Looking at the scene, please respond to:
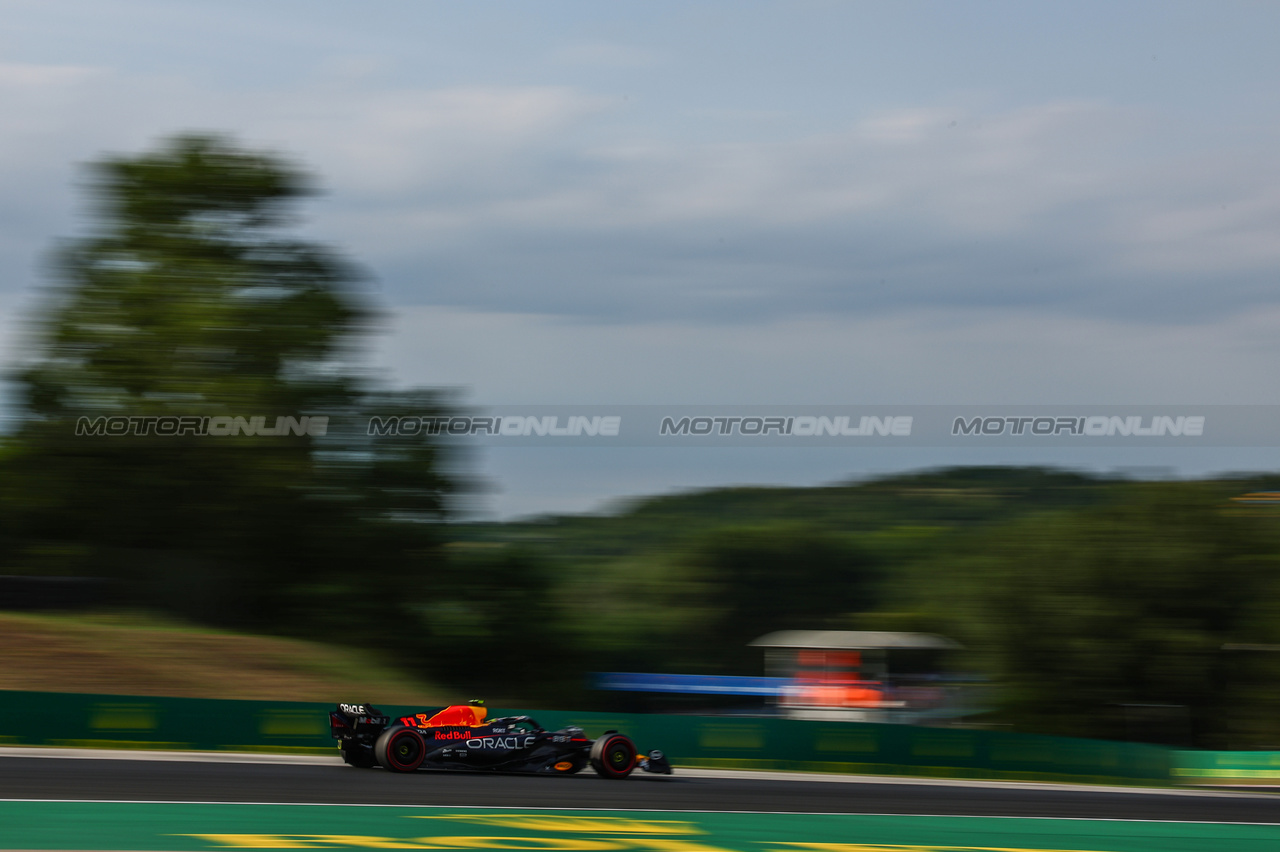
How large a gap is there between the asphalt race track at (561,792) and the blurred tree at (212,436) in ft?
51.4

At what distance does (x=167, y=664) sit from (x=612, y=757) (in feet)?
38.9

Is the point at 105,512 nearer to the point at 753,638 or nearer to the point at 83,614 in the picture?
the point at 83,614

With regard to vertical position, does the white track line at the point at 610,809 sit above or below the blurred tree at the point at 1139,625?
below

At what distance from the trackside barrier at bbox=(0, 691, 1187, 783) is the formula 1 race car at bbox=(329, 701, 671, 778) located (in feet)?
5.95

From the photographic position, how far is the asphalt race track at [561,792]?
1148cm

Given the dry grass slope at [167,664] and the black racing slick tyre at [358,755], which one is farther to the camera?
the dry grass slope at [167,664]

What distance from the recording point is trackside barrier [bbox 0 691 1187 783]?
52.0ft

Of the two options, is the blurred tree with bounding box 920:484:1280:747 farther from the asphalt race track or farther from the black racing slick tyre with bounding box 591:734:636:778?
the black racing slick tyre with bounding box 591:734:636:778

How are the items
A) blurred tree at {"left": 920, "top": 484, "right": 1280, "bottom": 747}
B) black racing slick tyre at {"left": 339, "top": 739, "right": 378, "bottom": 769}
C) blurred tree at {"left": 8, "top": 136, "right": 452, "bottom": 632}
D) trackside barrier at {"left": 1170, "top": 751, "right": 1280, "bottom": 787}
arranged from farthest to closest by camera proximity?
blurred tree at {"left": 920, "top": 484, "right": 1280, "bottom": 747}
blurred tree at {"left": 8, "top": 136, "right": 452, "bottom": 632}
trackside barrier at {"left": 1170, "top": 751, "right": 1280, "bottom": 787}
black racing slick tyre at {"left": 339, "top": 739, "right": 378, "bottom": 769}

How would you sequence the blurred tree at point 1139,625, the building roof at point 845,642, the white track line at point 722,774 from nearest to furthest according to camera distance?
the white track line at point 722,774
the blurred tree at point 1139,625
the building roof at point 845,642

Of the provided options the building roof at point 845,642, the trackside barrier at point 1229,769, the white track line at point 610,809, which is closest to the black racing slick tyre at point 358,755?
the white track line at point 610,809

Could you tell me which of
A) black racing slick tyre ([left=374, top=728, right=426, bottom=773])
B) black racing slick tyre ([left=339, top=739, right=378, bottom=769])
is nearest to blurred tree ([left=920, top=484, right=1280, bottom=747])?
black racing slick tyre ([left=374, top=728, right=426, bottom=773])

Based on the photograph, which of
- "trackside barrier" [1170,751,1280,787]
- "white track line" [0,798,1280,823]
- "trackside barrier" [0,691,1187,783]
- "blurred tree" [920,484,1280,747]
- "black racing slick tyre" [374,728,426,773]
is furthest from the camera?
"blurred tree" [920,484,1280,747]

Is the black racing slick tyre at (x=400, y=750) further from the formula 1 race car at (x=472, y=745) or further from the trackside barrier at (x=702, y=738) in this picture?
the trackside barrier at (x=702, y=738)
